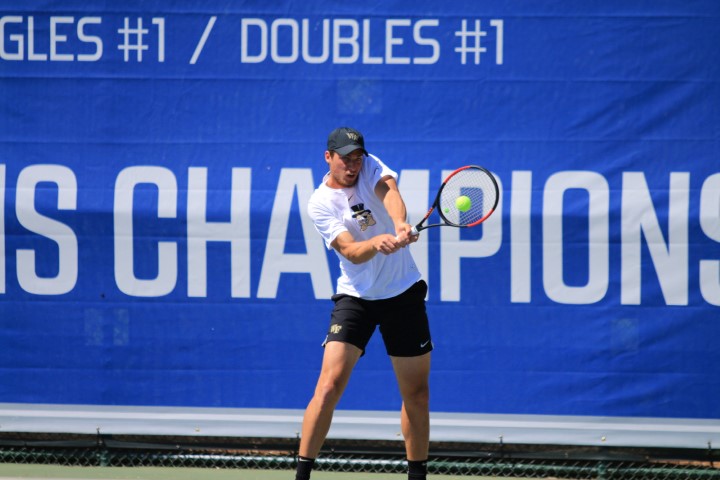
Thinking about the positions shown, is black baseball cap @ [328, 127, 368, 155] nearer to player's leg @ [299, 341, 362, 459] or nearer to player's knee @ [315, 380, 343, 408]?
player's leg @ [299, 341, 362, 459]

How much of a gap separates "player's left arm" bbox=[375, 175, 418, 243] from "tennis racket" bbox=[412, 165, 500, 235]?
0.17 meters

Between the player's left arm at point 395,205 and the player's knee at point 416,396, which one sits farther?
the player's knee at point 416,396

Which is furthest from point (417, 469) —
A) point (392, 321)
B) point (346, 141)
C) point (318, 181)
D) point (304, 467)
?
point (318, 181)

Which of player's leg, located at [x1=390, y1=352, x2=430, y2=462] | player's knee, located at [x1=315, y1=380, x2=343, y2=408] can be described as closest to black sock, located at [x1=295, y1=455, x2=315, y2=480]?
player's knee, located at [x1=315, y1=380, x2=343, y2=408]

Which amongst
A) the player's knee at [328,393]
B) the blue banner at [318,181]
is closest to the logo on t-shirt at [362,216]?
the player's knee at [328,393]

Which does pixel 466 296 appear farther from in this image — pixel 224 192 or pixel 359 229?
pixel 224 192

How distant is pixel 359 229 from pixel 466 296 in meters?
0.92

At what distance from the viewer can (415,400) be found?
12.3ft

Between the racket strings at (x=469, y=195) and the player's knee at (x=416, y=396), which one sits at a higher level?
the racket strings at (x=469, y=195)

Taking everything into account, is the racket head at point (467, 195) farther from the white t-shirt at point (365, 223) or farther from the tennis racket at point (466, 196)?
the white t-shirt at point (365, 223)

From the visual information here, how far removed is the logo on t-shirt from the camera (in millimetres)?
3729

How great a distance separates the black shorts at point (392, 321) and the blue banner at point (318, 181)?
73 cm

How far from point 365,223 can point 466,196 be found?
16.0 inches

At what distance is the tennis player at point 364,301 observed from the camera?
12.0ft
